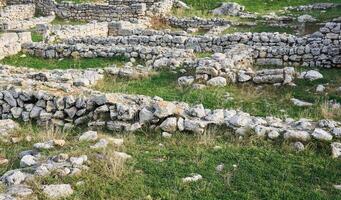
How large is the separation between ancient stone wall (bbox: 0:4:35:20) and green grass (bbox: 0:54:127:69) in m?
12.2

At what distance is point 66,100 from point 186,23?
739 inches

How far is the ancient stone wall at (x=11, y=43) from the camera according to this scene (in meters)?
20.8

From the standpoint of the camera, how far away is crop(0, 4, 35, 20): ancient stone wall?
3200 centimetres

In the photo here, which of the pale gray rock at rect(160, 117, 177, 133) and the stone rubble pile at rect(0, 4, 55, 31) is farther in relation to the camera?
the stone rubble pile at rect(0, 4, 55, 31)

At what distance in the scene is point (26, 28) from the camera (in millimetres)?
28328

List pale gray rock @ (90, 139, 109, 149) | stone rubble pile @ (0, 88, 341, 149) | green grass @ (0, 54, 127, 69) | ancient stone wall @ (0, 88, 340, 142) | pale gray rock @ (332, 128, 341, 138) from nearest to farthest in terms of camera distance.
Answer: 1. pale gray rock @ (90, 139, 109, 149)
2. pale gray rock @ (332, 128, 341, 138)
3. stone rubble pile @ (0, 88, 341, 149)
4. ancient stone wall @ (0, 88, 340, 142)
5. green grass @ (0, 54, 127, 69)

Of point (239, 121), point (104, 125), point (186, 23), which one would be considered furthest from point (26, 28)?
point (239, 121)

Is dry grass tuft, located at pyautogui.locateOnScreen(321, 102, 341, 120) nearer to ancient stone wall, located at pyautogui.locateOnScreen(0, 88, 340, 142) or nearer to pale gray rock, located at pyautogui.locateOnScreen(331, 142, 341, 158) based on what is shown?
ancient stone wall, located at pyautogui.locateOnScreen(0, 88, 340, 142)

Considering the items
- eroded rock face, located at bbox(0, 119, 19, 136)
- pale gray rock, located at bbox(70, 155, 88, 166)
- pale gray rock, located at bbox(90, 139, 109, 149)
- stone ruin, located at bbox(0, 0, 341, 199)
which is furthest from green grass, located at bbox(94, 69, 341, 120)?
pale gray rock, located at bbox(70, 155, 88, 166)

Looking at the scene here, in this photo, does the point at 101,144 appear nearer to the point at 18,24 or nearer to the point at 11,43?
the point at 11,43

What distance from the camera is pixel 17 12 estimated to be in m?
32.9

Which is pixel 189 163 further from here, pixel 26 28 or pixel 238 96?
pixel 26 28

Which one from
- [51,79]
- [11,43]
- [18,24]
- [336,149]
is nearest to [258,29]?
[11,43]

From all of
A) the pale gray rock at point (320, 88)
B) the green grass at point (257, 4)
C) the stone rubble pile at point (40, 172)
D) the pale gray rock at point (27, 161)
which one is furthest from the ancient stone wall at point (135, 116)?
the green grass at point (257, 4)
